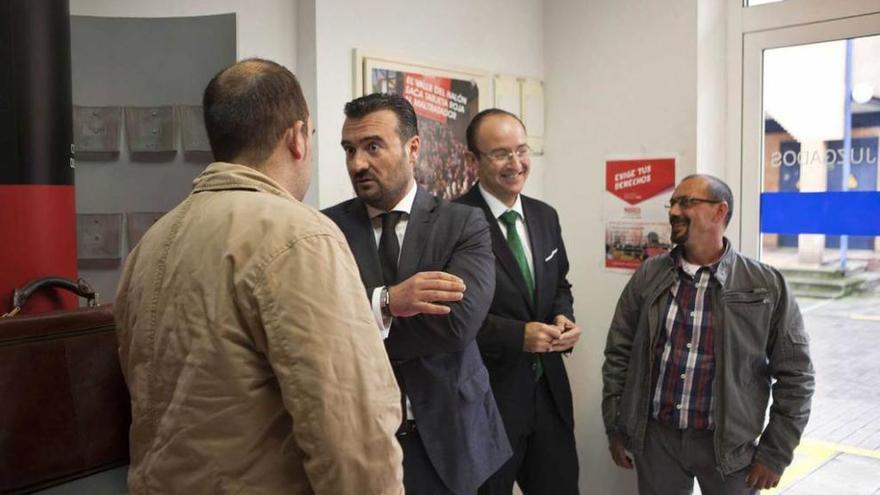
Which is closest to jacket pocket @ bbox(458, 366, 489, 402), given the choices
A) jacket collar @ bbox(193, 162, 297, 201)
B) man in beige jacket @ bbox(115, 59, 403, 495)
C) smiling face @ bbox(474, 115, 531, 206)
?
smiling face @ bbox(474, 115, 531, 206)

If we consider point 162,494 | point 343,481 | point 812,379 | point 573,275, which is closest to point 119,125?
point 162,494

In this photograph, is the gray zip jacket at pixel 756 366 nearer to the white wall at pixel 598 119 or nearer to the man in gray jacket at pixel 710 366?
the man in gray jacket at pixel 710 366

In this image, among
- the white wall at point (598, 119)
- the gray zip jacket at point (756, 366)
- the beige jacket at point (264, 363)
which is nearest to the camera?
the beige jacket at point (264, 363)

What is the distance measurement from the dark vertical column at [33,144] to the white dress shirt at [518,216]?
1.29 m

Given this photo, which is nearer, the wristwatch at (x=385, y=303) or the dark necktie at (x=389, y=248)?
the wristwatch at (x=385, y=303)

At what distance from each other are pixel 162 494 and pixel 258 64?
0.71 metres

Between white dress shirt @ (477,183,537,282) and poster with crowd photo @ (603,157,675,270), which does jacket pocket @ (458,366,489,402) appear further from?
poster with crowd photo @ (603,157,675,270)

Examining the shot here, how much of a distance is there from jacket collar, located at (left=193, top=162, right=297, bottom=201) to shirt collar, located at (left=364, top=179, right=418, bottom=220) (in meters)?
0.78

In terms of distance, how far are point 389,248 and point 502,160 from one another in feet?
2.16

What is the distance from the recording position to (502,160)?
244 centimetres

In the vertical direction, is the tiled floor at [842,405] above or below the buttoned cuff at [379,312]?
below

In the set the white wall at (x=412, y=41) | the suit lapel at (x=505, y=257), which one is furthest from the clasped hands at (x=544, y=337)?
the white wall at (x=412, y=41)

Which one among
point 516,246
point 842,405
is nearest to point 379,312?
point 516,246

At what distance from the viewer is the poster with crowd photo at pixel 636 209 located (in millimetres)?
2953
